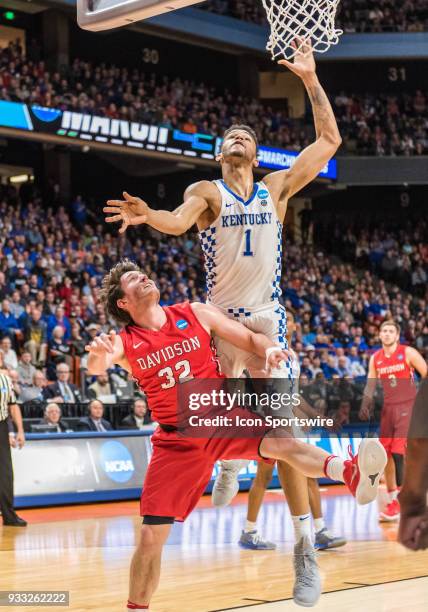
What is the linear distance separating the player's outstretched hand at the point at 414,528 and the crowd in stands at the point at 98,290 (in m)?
11.2

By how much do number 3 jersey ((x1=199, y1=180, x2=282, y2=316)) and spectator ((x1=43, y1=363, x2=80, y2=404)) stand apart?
8676 millimetres

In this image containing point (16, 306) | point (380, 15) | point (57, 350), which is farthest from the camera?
point (380, 15)

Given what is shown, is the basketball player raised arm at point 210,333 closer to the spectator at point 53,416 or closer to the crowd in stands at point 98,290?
the spectator at point 53,416

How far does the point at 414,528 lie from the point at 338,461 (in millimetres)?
2850

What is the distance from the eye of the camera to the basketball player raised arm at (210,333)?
17.5ft

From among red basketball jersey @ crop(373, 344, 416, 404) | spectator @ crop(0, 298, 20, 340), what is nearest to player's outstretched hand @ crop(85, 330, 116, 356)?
red basketball jersey @ crop(373, 344, 416, 404)

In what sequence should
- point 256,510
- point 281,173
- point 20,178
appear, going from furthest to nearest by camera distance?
point 20,178 → point 256,510 → point 281,173

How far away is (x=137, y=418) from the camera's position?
14633mm

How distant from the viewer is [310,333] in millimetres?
23266

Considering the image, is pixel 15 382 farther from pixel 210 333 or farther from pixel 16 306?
pixel 210 333

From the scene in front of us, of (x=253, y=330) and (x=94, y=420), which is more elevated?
(x=253, y=330)

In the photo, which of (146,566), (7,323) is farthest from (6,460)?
(146,566)

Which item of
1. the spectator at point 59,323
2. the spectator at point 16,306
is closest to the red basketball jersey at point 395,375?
the spectator at point 59,323

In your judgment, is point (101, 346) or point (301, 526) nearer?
point (101, 346)
